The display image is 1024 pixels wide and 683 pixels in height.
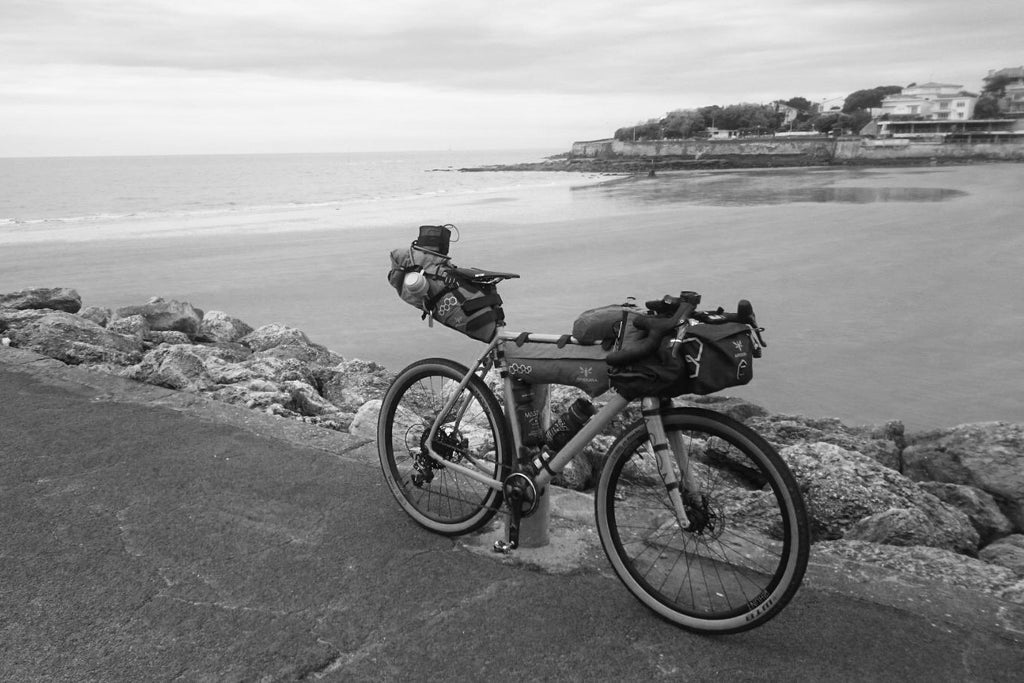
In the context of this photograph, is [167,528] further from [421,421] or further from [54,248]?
[54,248]

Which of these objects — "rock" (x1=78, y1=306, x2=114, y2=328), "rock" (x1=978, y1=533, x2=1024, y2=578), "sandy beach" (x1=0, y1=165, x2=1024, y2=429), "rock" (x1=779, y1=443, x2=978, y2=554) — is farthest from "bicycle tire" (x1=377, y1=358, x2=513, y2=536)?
"rock" (x1=78, y1=306, x2=114, y2=328)

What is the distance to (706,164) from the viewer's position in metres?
86.8

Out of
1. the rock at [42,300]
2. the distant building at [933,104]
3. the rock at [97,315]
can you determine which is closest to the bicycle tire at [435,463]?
the rock at [97,315]

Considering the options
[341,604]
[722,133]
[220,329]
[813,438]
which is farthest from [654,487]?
[722,133]

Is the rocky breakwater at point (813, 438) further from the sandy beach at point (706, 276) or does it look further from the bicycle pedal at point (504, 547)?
the sandy beach at point (706, 276)

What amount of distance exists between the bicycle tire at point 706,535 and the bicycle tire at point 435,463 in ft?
1.79

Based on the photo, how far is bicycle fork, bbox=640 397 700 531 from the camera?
2.80 meters

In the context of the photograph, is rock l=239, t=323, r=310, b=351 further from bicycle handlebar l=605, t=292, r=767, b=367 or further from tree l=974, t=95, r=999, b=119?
tree l=974, t=95, r=999, b=119

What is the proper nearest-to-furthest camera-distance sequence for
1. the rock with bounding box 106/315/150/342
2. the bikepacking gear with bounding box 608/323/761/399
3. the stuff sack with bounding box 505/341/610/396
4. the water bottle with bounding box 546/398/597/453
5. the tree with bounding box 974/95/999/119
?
the bikepacking gear with bounding box 608/323/761/399 < the stuff sack with bounding box 505/341/610/396 < the water bottle with bounding box 546/398/597/453 < the rock with bounding box 106/315/150/342 < the tree with bounding box 974/95/999/119

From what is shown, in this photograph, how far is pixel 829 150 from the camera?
9175 centimetres

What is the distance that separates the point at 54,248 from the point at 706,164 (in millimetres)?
73658

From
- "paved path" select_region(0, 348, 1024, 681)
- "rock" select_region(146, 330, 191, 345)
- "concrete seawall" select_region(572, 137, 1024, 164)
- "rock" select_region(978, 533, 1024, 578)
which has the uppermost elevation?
"paved path" select_region(0, 348, 1024, 681)

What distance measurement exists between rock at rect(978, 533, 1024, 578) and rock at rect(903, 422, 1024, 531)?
1167 mm

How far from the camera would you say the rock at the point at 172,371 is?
19.9 ft
